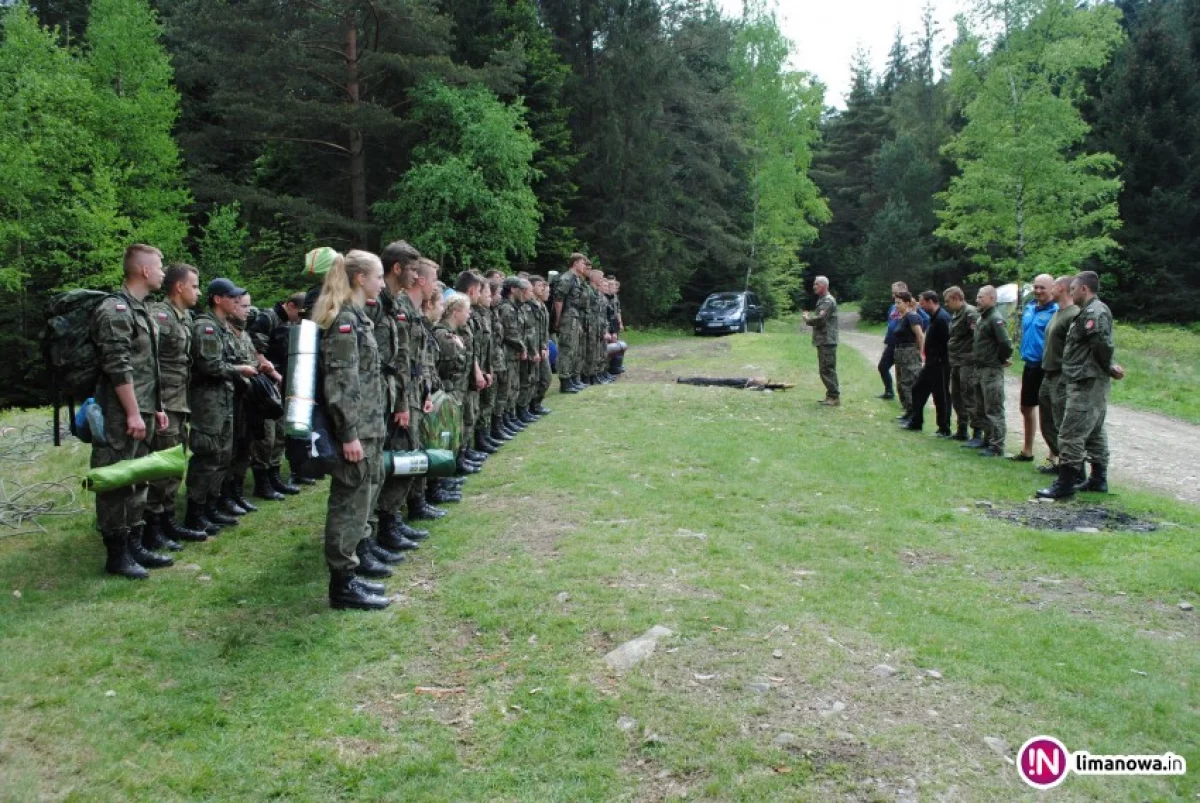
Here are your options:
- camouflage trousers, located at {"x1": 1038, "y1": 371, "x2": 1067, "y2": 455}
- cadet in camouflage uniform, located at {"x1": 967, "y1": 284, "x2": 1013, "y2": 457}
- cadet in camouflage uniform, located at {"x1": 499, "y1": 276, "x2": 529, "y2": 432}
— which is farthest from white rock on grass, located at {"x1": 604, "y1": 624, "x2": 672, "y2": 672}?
cadet in camouflage uniform, located at {"x1": 967, "y1": 284, "x2": 1013, "y2": 457}

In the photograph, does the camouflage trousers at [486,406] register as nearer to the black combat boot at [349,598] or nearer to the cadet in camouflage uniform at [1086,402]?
the black combat boot at [349,598]

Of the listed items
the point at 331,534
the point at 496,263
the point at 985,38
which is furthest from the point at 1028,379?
the point at 985,38

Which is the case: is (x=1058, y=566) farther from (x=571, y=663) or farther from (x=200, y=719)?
(x=200, y=719)

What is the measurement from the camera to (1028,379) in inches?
406

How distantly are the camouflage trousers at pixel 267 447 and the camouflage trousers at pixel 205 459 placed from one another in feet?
3.58

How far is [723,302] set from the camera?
Result: 33.2 m

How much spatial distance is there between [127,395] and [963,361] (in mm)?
10157

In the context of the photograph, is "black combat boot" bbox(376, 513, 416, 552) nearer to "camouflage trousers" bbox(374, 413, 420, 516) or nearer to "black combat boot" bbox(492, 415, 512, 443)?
"camouflage trousers" bbox(374, 413, 420, 516)

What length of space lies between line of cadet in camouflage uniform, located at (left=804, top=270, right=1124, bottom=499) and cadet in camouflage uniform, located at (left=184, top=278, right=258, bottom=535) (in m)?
8.03

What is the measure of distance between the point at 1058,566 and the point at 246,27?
22.2 m

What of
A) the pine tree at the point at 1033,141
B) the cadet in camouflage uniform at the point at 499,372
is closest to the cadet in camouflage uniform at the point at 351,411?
the cadet in camouflage uniform at the point at 499,372

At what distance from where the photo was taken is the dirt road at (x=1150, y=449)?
31.6ft

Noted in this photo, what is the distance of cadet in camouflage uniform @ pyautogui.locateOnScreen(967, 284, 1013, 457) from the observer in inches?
422

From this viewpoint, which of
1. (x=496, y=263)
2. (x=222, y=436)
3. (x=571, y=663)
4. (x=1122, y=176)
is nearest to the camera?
(x=571, y=663)
